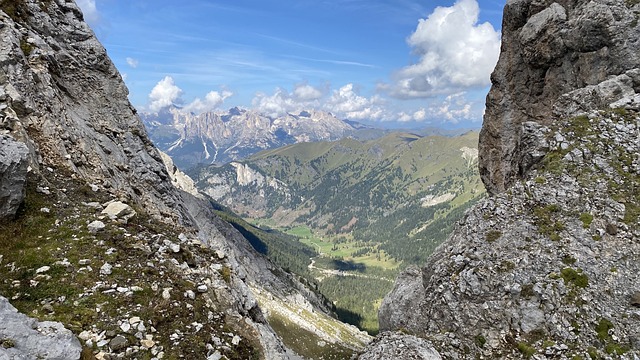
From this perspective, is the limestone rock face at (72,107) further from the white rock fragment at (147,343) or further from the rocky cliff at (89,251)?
the white rock fragment at (147,343)

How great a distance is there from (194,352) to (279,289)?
165 metres

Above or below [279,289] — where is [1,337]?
above

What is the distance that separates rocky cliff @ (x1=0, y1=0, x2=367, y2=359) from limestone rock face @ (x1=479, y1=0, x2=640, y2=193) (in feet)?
79.1

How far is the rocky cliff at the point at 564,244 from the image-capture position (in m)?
18.5

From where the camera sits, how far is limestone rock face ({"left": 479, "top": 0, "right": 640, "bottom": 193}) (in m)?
29.5

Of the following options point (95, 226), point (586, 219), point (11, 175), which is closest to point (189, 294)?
point (95, 226)

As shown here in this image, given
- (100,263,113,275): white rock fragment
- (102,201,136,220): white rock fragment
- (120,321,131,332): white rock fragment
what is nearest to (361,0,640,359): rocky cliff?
(120,321,131,332): white rock fragment

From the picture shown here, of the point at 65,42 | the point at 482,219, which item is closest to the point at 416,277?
the point at 482,219

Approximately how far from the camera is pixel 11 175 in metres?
15.2

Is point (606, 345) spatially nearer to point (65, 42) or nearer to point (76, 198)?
point (76, 198)

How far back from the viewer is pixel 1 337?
31.1 feet

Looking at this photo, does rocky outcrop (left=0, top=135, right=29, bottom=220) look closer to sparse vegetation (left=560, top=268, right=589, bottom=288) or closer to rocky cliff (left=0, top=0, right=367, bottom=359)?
rocky cliff (left=0, top=0, right=367, bottom=359)

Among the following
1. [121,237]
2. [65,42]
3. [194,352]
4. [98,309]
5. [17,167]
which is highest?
[65,42]

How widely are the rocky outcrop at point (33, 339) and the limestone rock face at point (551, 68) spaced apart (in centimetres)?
2893
